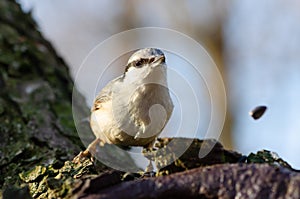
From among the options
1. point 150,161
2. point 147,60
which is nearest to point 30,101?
point 147,60

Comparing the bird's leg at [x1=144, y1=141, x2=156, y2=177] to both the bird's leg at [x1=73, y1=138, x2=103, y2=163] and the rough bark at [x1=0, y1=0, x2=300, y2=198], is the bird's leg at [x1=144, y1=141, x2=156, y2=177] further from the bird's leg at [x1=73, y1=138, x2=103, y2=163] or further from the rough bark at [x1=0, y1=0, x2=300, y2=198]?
the bird's leg at [x1=73, y1=138, x2=103, y2=163]

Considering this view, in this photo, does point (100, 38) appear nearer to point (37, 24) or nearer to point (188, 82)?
point (37, 24)

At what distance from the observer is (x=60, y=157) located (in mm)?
1968

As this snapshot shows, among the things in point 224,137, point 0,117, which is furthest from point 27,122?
point 224,137

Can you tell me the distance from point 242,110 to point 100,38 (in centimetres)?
385

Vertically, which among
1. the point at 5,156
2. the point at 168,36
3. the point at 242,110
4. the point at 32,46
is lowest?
the point at 5,156

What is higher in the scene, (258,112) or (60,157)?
(258,112)

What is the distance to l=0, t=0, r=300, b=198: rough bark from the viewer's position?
1.05 metres

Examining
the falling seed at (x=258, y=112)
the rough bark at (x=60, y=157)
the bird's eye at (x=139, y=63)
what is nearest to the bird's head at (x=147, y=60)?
the bird's eye at (x=139, y=63)

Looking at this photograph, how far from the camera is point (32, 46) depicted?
10.3 ft

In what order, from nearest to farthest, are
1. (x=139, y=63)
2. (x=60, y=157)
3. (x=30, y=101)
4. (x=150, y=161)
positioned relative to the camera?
(x=150, y=161), (x=60, y=157), (x=139, y=63), (x=30, y=101)

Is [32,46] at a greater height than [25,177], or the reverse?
[32,46]

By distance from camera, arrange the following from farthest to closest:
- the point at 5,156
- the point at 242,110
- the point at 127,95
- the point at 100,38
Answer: the point at 100,38
the point at 242,110
the point at 127,95
the point at 5,156

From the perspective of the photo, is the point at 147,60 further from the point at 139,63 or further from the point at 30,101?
the point at 30,101
